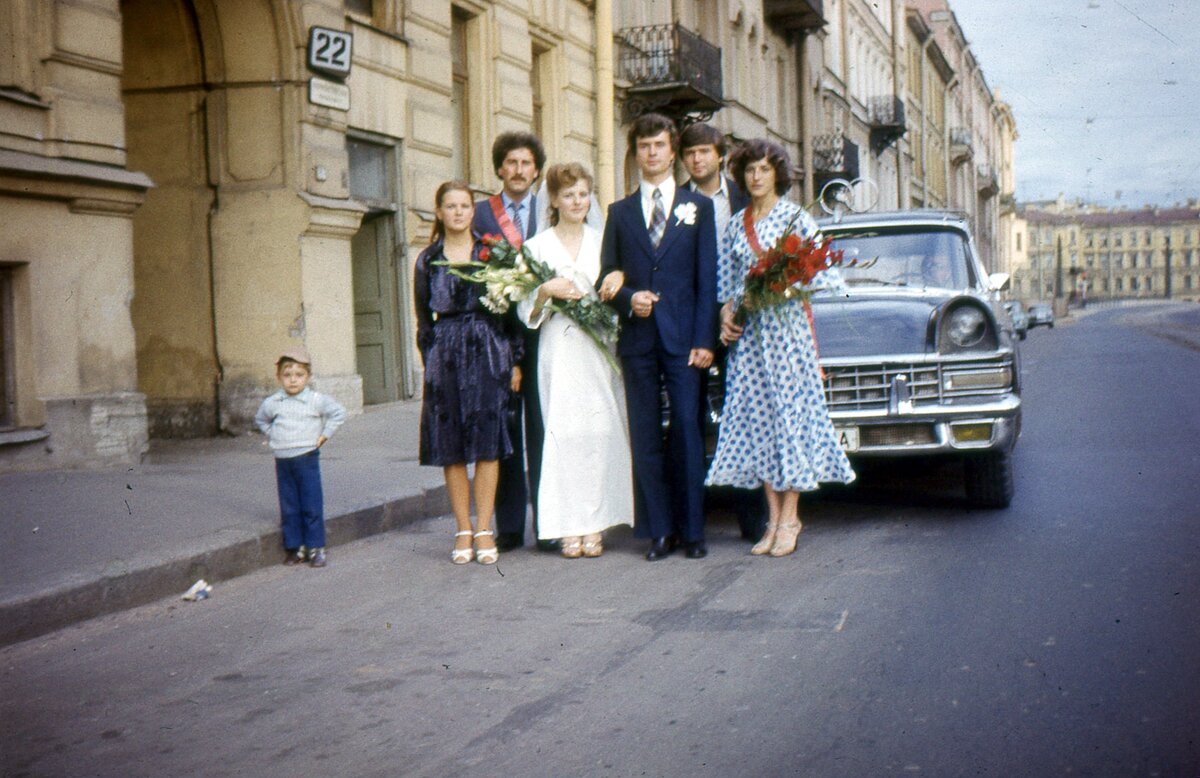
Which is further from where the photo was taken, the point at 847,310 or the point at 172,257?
the point at 172,257

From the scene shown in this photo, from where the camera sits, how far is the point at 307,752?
3.68 metres

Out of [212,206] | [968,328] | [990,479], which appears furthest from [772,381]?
[212,206]

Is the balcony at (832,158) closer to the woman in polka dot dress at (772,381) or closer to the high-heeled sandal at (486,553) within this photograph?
the woman in polka dot dress at (772,381)

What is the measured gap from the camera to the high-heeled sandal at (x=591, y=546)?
6.65 m

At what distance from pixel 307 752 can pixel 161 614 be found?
2343mm

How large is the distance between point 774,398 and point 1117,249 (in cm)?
16843

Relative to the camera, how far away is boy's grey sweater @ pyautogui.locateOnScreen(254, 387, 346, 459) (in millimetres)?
6660

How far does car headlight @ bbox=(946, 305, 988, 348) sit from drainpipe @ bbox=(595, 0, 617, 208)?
13.4 meters

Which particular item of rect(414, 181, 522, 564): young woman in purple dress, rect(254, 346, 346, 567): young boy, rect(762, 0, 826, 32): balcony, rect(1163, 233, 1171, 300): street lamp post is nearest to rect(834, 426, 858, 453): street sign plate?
rect(414, 181, 522, 564): young woman in purple dress

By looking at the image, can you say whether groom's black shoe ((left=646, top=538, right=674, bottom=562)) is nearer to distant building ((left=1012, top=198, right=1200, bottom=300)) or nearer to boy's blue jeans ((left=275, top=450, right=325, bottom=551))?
boy's blue jeans ((left=275, top=450, right=325, bottom=551))

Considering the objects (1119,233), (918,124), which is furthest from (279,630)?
(1119,233)

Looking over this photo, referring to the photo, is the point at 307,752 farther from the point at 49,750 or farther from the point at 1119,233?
the point at 1119,233

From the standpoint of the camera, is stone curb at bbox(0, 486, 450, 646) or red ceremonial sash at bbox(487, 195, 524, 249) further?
red ceremonial sash at bbox(487, 195, 524, 249)

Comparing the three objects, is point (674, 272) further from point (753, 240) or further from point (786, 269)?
point (786, 269)
